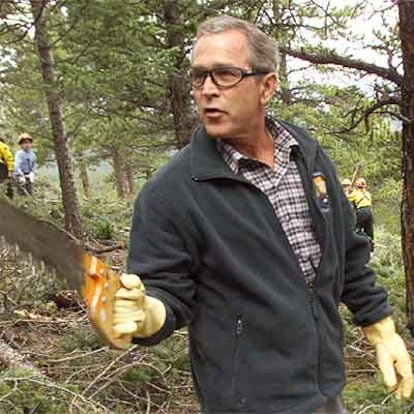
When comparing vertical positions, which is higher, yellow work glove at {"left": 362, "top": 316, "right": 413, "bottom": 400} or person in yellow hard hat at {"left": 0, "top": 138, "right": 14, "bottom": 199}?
person in yellow hard hat at {"left": 0, "top": 138, "right": 14, "bottom": 199}

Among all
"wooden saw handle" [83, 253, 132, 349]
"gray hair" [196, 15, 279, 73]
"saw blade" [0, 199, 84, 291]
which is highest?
"gray hair" [196, 15, 279, 73]

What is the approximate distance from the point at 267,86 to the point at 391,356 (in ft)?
3.81

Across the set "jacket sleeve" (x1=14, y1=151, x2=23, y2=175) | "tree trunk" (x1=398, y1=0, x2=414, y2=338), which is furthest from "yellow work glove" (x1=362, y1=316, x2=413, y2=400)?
"jacket sleeve" (x1=14, y1=151, x2=23, y2=175)

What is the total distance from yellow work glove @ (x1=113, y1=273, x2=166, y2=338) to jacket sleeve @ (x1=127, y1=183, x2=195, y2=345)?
0.11 meters

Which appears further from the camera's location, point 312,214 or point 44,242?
point 312,214

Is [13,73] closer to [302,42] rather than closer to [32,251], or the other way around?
[302,42]

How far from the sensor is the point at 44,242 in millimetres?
1658

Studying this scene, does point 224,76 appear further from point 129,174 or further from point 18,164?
point 129,174

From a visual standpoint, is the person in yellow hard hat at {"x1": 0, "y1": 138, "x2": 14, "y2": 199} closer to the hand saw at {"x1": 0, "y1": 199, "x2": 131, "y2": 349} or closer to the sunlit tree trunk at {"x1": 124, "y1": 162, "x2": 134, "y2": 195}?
the hand saw at {"x1": 0, "y1": 199, "x2": 131, "y2": 349}

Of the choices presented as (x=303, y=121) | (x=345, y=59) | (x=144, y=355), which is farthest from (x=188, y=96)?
(x=144, y=355)

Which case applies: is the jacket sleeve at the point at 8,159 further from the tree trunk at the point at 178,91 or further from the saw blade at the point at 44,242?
the saw blade at the point at 44,242

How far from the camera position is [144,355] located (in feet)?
17.3

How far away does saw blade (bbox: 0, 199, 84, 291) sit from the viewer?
5.18 feet

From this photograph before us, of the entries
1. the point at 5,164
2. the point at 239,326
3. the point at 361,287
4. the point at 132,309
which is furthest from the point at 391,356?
the point at 5,164
